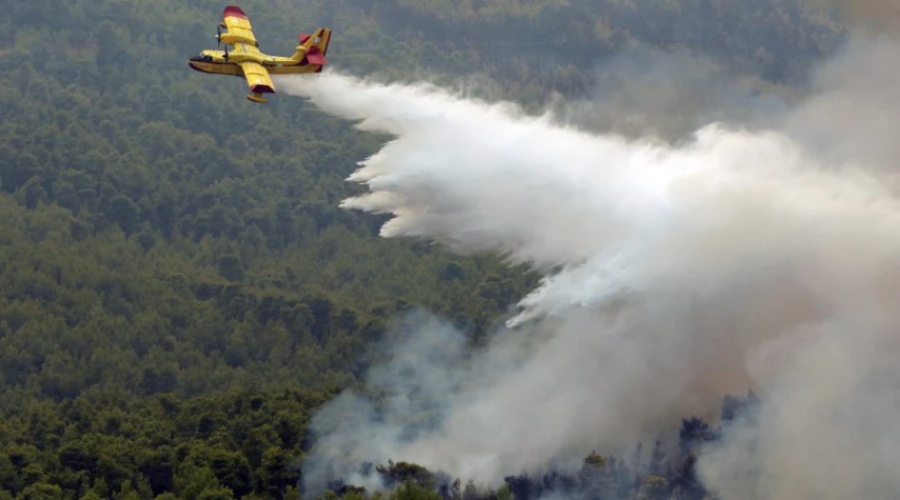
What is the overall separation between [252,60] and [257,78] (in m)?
1.93

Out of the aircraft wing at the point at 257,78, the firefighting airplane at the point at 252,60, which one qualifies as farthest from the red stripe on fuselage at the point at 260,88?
the firefighting airplane at the point at 252,60

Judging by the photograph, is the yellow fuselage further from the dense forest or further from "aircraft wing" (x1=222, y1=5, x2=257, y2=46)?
the dense forest

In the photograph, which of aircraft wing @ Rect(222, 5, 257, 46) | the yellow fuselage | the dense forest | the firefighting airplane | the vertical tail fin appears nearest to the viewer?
the dense forest

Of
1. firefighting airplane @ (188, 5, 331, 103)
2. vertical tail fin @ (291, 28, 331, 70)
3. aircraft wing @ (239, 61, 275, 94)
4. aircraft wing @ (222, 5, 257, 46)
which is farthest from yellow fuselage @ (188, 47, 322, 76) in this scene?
vertical tail fin @ (291, 28, 331, 70)

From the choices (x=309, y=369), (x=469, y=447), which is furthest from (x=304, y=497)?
(x=309, y=369)

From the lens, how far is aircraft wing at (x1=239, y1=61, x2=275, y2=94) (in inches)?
3280

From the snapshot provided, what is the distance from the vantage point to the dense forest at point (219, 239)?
3250 inches

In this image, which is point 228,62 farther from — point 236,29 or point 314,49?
point 314,49

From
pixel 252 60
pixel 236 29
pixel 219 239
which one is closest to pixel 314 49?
pixel 252 60

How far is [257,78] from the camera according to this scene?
84250 millimetres

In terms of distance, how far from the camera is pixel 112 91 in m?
152

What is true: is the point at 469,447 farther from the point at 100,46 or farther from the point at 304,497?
the point at 100,46

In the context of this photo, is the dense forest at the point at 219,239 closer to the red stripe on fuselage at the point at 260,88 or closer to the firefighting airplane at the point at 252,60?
the red stripe on fuselage at the point at 260,88

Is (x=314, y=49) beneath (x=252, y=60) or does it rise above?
above
